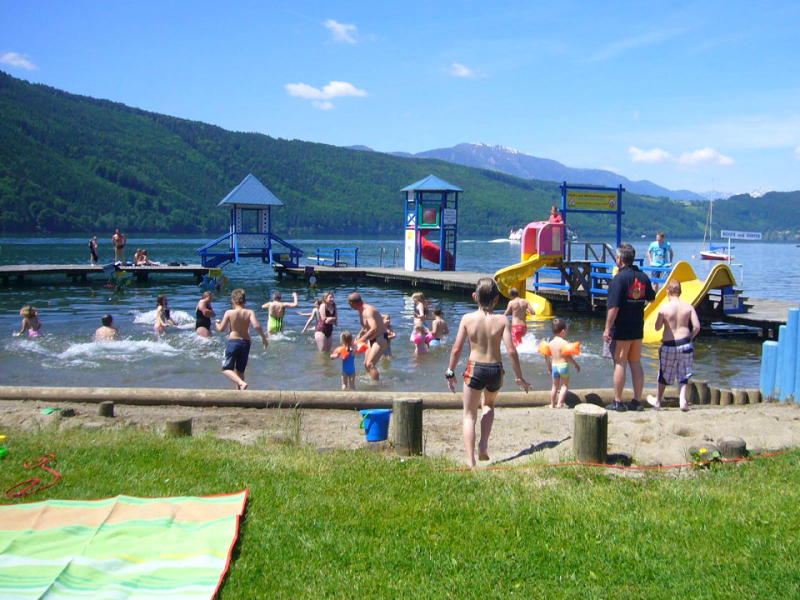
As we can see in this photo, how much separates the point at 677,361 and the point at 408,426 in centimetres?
363

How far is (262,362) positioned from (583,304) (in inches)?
490

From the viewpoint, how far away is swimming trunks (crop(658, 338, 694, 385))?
803 centimetres

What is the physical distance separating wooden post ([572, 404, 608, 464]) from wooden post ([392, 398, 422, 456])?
4.58 feet

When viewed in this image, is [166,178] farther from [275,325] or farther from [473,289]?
[275,325]

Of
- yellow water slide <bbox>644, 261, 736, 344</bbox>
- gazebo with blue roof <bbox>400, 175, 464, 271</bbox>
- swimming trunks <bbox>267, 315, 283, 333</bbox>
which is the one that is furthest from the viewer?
gazebo with blue roof <bbox>400, 175, 464, 271</bbox>

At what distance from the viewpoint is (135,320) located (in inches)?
788

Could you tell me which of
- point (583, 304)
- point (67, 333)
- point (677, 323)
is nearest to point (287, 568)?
point (677, 323)

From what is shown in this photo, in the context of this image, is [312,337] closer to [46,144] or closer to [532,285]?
[532,285]

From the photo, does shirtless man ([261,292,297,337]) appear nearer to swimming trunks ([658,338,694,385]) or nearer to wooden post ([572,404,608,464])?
swimming trunks ([658,338,694,385])

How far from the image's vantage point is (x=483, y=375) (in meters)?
5.93

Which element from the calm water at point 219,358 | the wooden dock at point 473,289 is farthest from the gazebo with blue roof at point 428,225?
the calm water at point 219,358

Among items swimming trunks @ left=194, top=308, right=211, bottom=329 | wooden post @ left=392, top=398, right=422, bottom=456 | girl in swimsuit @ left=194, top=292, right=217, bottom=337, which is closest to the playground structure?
wooden post @ left=392, top=398, right=422, bottom=456

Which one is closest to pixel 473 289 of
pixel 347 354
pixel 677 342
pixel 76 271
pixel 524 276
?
pixel 524 276

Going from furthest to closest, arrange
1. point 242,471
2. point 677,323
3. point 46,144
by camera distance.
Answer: point 46,144
point 677,323
point 242,471
